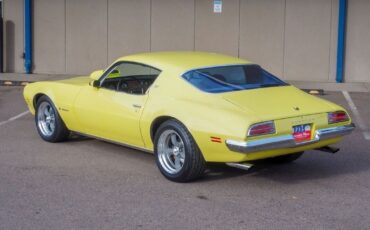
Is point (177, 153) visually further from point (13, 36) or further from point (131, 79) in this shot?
point (13, 36)

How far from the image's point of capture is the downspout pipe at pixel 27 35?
1736cm

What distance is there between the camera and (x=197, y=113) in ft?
23.3

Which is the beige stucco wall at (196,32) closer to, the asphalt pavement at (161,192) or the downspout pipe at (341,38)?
the downspout pipe at (341,38)

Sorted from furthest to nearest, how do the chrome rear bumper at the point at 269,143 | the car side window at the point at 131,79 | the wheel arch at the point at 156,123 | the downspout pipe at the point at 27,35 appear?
1. the downspout pipe at the point at 27,35
2. the car side window at the point at 131,79
3. the wheel arch at the point at 156,123
4. the chrome rear bumper at the point at 269,143

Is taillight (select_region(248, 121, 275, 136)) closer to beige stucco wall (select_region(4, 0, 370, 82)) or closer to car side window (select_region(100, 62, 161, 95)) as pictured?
car side window (select_region(100, 62, 161, 95))

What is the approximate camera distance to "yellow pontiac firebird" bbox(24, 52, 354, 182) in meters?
6.85

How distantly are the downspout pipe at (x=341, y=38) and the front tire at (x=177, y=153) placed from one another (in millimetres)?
9511

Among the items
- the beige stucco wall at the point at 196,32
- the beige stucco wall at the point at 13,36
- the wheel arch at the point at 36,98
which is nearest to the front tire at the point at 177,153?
the wheel arch at the point at 36,98

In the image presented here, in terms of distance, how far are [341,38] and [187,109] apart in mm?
9656

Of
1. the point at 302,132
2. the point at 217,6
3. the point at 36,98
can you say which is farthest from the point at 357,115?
the point at 217,6

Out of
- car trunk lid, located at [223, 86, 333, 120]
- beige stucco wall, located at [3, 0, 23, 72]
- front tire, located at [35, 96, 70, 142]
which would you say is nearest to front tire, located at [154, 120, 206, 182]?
car trunk lid, located at [223, 86, 333, 120]

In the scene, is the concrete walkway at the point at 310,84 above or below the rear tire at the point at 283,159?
above

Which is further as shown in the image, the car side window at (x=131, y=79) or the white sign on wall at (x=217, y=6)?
the white sign on wall at (x=217, y=6)

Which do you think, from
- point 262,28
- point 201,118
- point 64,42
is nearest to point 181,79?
point 201,118
